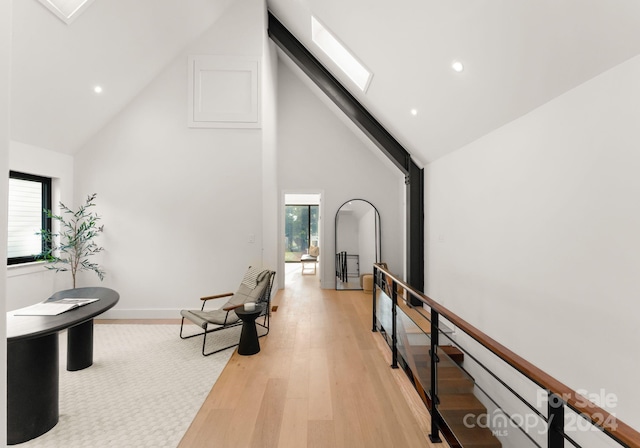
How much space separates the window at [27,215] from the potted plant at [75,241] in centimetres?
11

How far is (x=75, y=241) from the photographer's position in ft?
13.2

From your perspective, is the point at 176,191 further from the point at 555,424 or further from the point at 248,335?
the point at 555,424

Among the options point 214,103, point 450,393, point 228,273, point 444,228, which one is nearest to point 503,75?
point 444,228

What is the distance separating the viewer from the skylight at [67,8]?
2.81m

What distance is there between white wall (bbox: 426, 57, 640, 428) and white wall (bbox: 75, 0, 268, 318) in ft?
9.67

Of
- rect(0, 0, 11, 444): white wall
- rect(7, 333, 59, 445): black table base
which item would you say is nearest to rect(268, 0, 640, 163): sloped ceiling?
rect(0, 0, 11, 444): white wall

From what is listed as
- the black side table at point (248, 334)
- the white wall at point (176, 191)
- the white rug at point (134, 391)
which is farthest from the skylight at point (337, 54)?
the white rug at point (134, 391)

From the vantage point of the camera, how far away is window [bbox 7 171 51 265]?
3.63 metres

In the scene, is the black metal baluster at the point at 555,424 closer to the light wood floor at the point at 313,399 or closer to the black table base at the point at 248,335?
the light wood floor at the point at 313,399

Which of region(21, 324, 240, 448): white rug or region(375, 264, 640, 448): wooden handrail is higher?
region(375, 264, 640, 448): wooden handrail

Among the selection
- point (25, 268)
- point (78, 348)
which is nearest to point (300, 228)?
point (25, 268)

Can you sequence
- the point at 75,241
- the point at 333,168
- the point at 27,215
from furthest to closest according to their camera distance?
the point at 333,168, the point at 75,241, the point at 27,215

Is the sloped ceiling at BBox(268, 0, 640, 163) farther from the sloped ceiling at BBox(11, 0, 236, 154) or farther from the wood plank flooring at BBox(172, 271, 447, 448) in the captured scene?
the wood plank flooring at BBox(172, 271, 447, 448)

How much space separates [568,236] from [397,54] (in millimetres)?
2316
